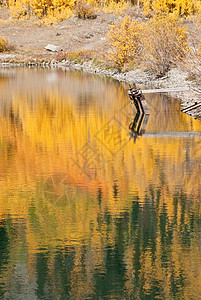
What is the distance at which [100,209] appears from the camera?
966cm

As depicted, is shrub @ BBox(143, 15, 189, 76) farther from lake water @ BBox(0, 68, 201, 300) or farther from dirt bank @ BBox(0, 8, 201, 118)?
lake water @ BBox(0, 68, 201, 300)

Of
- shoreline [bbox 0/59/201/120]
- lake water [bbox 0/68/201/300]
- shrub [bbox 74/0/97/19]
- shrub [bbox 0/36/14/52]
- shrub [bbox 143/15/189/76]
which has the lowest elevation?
lake water [bbox 0/68/201/300]

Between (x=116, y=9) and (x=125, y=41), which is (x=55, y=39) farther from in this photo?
(x=125, y=41)

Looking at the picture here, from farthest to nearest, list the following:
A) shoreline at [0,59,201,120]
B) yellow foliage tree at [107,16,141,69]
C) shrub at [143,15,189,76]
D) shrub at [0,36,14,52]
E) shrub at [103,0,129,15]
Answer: shrub at [103,0,129,15], shrub at [0,36,14,52], yellow foliage tree at [107,16,141,69], shrub at [143,15,189,76], shoreline at [0,59,201,120]

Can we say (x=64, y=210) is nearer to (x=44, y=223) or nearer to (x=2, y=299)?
(x=44, y=223)

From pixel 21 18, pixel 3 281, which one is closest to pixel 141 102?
pixel 3 281

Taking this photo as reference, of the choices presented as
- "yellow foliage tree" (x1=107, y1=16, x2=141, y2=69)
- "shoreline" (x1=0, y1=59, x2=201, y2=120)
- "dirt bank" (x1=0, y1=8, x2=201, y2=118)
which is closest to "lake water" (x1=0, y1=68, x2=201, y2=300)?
"shoreline" (x1=0, y1=59, x2=201, y2=120)

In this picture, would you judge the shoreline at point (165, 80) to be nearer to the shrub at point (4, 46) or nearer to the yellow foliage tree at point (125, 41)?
the yellow foliage tree at point (125, 41)

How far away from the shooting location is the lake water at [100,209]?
691 centimetres

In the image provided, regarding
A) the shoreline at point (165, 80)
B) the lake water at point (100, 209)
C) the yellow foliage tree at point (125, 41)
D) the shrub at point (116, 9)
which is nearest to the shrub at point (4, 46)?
the shoreline at point (165, 80)

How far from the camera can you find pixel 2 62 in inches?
2466

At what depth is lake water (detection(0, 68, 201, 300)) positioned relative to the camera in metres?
6.91

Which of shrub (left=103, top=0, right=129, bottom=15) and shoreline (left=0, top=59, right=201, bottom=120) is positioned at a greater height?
shrub (left=103, top=0, right=129, bottom=15)

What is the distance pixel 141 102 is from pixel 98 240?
12.8 metres
